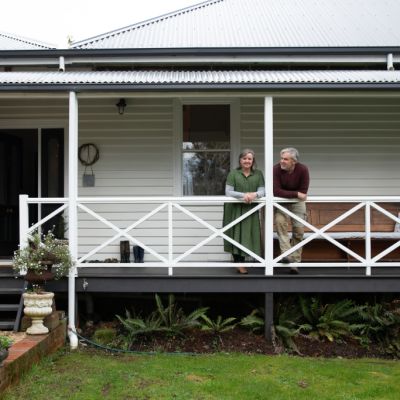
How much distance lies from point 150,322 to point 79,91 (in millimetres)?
3054

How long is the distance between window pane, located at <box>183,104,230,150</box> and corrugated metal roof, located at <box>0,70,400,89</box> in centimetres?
130

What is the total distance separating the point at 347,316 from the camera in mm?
6859

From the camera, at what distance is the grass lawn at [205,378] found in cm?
490

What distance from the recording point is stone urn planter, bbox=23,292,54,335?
19.4ft

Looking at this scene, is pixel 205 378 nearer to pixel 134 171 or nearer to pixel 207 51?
pixel 134 171

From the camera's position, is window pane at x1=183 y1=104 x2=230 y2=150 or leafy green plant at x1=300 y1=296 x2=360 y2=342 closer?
leafy green plant at x1=300 y1=296 x2=360 y2=342

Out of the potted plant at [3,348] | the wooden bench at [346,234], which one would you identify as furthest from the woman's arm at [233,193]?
the potted plant at [3,348]

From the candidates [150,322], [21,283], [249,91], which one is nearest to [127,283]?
[150,322]

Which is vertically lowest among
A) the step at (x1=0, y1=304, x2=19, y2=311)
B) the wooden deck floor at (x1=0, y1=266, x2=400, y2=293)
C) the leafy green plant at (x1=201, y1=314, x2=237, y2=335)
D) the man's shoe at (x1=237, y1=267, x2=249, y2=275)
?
the leafy green plant at (x1=201, y1=314, x2=237, y2=335)

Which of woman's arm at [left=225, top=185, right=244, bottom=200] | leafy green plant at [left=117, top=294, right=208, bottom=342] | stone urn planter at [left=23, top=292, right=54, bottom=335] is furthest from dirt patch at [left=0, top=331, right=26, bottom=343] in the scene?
woman's arm at [left=225, top=185, right=244, bottom=200]

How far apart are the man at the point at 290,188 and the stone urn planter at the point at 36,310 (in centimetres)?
297

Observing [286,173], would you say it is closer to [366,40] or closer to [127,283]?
[127,283]

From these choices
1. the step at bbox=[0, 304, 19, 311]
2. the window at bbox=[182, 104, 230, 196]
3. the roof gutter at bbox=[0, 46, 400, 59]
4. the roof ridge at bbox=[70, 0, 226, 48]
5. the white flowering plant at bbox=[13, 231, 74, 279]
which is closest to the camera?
the white flowering plant at bbox=[13, 231, 74, 279]

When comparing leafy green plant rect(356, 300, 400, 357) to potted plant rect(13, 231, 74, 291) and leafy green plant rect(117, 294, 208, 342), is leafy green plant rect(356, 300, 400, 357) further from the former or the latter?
potted plant rect(13, 231, 74, 291)
